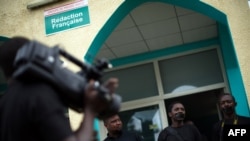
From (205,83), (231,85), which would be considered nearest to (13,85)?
(231,85)

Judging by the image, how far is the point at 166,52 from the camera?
6.43m

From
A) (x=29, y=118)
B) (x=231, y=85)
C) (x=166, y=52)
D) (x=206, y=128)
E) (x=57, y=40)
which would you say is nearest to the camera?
(x=29, y=118)

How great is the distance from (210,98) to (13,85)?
7353 mm

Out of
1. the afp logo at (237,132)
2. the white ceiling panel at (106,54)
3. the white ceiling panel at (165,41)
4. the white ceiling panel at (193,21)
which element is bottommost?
the afp logo at (237,132)

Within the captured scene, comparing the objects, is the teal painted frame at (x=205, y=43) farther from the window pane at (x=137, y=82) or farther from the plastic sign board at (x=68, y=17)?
the plastic sign board at (x=68, y=17)

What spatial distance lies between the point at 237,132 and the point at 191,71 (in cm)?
292

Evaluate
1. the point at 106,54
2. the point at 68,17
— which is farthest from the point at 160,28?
the point at 68,17

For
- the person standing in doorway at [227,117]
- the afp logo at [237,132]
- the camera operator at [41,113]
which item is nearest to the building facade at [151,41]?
the person standing in doorway at [227,117]

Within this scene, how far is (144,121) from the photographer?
20.8 ft

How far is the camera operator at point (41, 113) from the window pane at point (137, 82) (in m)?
5.03

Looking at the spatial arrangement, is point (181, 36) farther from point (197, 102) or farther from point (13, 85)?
point (13, 85)

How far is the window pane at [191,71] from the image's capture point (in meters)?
6.12

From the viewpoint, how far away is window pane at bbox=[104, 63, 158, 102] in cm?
636

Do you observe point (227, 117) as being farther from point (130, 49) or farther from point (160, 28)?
point (130, 49)
